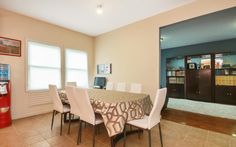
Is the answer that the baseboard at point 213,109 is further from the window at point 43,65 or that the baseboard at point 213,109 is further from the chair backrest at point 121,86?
the window at point 43,65

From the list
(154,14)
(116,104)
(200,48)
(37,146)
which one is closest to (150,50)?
(154,14)

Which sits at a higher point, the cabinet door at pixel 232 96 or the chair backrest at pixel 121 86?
the chair backrest at pixel 121 86

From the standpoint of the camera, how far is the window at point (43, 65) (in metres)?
3.59

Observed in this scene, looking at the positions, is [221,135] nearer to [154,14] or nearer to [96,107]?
[96,107]

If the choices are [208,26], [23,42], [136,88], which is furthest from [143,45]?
[23,42]

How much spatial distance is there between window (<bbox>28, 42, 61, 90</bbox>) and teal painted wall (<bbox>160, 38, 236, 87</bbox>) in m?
4.10

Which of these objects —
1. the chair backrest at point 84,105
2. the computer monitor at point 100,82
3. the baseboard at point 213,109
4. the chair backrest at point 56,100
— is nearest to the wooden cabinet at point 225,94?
the baseboard at point 213,109

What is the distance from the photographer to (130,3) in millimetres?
2830

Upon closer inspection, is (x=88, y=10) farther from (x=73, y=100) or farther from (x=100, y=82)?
(x=100, y=82)

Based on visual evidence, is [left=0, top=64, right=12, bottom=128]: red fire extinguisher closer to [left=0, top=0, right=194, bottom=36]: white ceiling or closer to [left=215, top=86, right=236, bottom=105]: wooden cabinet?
[left=0, top=0, right=194, bottom=36]: white ceiling

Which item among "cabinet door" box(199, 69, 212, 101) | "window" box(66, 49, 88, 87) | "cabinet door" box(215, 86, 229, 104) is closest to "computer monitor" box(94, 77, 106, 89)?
"window" box(66, 49, 88, 87)

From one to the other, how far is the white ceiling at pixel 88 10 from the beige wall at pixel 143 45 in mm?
202

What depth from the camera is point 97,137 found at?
238 centimetres

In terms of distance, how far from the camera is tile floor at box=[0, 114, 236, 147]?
2123mm
